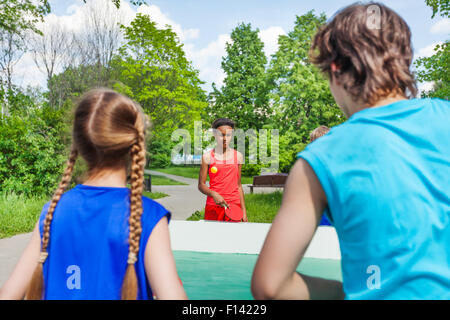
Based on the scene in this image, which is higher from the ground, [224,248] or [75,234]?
[75,234]

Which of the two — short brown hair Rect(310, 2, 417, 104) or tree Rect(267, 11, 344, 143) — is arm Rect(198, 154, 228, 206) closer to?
short brown hair Rect(310, 2, 417, 104)

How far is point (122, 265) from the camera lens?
1.46 meters

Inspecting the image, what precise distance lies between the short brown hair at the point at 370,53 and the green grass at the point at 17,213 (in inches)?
317

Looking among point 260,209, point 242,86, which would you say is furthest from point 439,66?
point 242,86

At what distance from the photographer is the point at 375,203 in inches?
38.2

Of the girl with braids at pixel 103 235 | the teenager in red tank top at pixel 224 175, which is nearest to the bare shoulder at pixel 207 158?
the teenager in red tank top at pixel 224 175

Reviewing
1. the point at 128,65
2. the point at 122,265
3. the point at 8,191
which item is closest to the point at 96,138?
the point at 122,265

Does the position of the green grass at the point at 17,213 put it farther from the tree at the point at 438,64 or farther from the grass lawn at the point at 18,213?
the tree at the point at 438,64

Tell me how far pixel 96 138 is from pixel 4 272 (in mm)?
4718

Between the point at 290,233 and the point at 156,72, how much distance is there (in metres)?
22.4

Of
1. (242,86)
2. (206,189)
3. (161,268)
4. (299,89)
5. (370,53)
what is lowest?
(206,189)

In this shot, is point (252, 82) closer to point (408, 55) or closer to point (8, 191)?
point (8, 191)

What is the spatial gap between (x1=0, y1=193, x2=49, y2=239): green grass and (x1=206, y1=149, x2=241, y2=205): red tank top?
14.8 feet

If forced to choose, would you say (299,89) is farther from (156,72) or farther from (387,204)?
(387,204)
